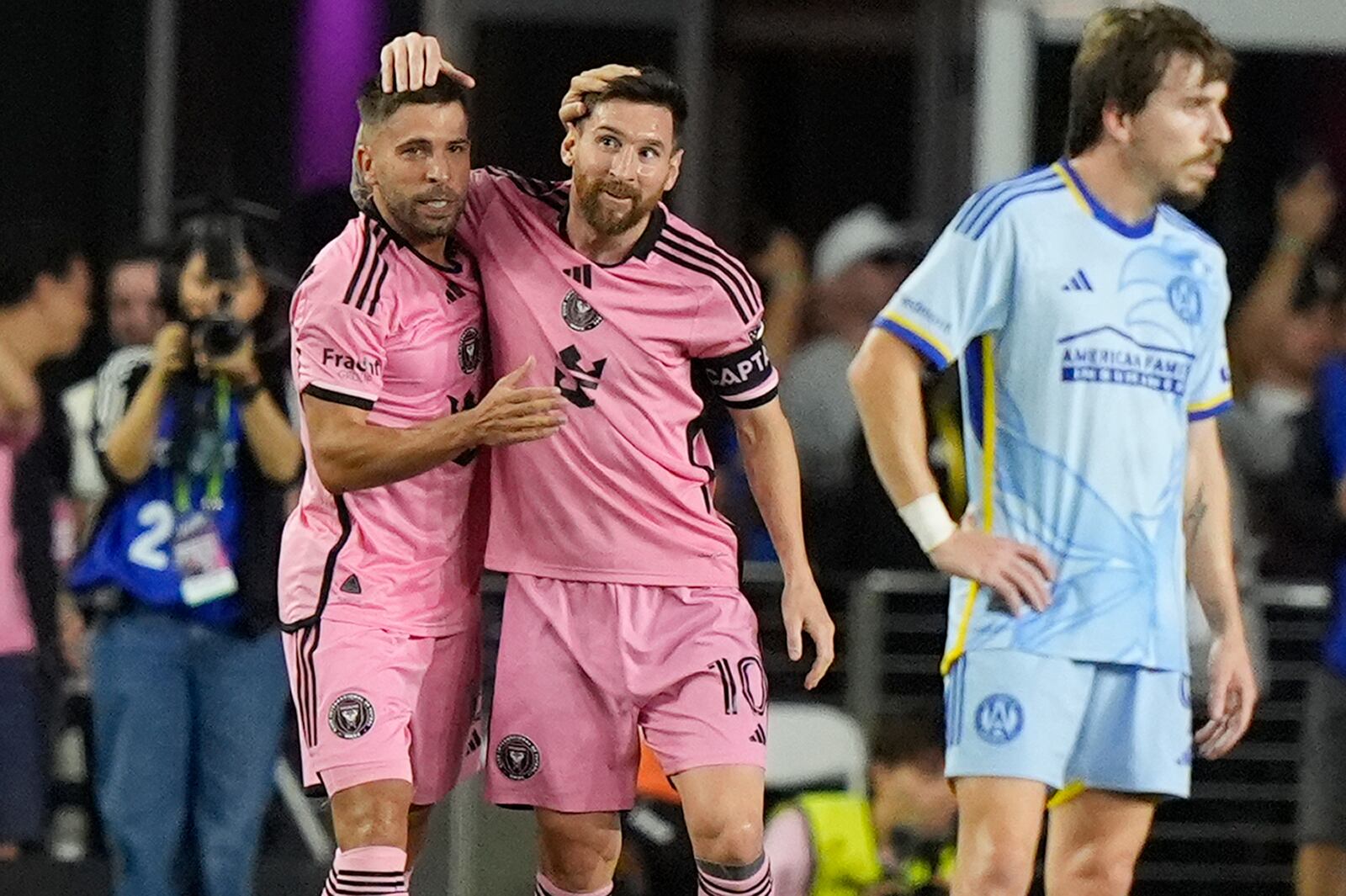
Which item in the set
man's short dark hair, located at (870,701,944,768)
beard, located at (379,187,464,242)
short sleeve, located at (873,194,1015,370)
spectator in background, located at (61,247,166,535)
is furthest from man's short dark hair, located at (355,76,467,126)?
man's short dark hair, located at (870,701,944,768)

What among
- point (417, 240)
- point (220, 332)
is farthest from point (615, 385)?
point (220, 332)

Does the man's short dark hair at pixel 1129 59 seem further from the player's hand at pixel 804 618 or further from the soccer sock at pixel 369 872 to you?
the soccer sock at pixel 369 872

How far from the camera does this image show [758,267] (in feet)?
33.1

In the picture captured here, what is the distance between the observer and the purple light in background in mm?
9781

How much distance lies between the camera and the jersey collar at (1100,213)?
17.4 ft

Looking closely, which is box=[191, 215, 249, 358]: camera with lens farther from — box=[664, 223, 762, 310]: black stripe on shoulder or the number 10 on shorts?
the number 10 on shorts

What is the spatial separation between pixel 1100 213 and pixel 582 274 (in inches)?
41.1

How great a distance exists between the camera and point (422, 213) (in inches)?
204

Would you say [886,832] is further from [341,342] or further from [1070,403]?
[341,342]

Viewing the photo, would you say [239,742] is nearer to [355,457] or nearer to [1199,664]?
[355,457]

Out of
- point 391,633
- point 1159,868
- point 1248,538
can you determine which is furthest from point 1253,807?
point 391,633

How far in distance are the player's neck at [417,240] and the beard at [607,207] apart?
30cm

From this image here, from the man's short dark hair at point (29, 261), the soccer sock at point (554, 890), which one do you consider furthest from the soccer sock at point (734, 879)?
the man's short dark hair at point (29, 261)

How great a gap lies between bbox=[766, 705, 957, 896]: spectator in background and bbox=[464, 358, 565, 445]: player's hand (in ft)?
9.18
